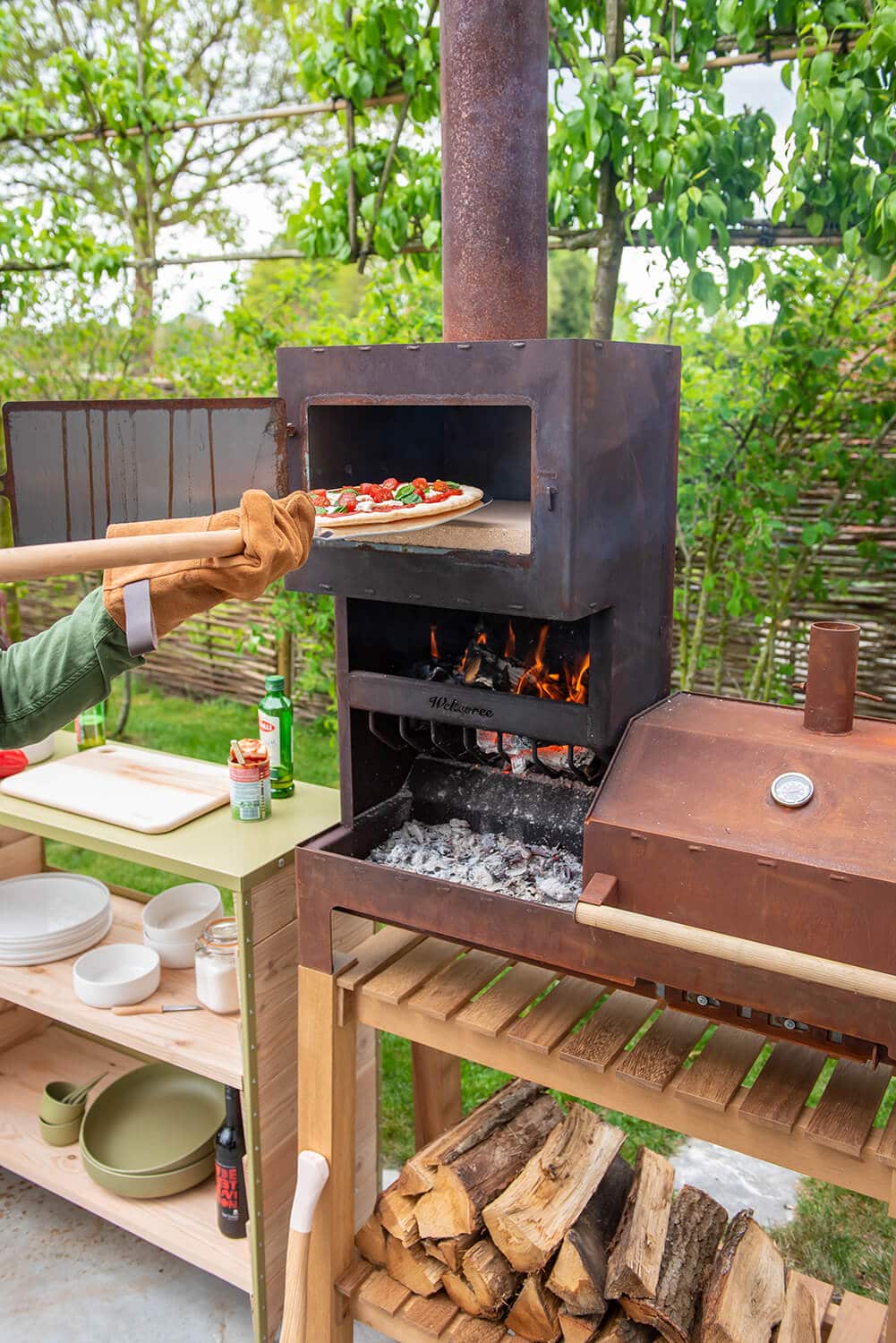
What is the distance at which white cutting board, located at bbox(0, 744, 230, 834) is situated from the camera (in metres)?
2.27

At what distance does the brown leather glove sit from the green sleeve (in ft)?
0.19

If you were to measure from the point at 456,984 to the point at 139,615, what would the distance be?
902 millimetres

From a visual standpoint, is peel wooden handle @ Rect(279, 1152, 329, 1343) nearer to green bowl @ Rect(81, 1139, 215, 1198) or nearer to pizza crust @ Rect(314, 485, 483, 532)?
green bowl @ Rect(81, 1139, 215, 1198)

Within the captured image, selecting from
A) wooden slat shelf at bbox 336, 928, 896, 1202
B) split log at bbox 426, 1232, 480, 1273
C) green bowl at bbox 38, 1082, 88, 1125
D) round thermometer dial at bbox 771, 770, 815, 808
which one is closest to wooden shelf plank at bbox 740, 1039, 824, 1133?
wooden slat shelf at bbox 336, 928, 896, 1202

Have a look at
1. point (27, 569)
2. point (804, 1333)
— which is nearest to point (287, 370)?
point (27, 569)

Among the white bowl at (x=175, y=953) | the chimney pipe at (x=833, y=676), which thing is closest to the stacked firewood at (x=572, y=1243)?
the white bowl at (x=175, y=953)

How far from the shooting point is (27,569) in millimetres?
1256

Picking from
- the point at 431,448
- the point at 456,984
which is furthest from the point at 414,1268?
the point at 431,448

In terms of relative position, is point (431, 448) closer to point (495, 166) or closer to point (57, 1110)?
point (495, 166)

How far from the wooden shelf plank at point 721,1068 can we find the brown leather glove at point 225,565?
0.97m

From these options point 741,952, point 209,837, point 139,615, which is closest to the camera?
point 741,952

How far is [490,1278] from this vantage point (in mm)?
1932

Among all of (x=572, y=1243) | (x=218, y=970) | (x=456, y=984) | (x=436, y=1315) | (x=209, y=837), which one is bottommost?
(x=436, y=1315)

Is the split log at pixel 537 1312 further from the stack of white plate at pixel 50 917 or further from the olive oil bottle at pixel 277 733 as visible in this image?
the stack of white plate at pixel 50 917
